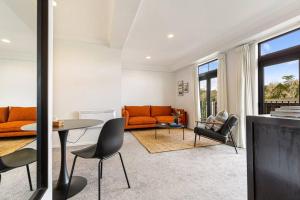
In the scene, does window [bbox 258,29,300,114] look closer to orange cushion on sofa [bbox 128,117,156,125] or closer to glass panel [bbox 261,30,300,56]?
glass panel [bbox 261,30,300,56]

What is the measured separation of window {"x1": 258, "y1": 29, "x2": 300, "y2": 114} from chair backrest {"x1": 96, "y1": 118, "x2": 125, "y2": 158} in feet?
10.3

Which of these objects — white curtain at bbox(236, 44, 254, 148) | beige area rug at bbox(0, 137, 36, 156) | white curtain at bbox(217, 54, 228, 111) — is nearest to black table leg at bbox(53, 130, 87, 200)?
beige area rug at bbox(0, 137, 36, 156)

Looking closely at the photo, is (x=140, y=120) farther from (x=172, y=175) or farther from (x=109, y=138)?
(x=109, y=138)

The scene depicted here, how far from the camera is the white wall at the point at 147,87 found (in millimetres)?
5977

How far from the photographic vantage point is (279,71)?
9.53ft

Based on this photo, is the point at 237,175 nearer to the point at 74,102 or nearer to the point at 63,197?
the point at 63,197

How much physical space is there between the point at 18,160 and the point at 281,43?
4.19 m

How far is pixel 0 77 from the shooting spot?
867 mm

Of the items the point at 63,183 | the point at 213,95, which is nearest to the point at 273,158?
the point at 63,183

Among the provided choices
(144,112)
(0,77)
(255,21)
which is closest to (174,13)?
(255,21)

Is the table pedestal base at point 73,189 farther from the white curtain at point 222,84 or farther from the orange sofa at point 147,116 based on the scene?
the white curtain at point 222,84

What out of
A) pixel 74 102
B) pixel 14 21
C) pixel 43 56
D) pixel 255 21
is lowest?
pixel 74 102

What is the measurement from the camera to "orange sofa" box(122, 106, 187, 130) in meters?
4.99

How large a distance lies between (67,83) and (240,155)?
3.94m
